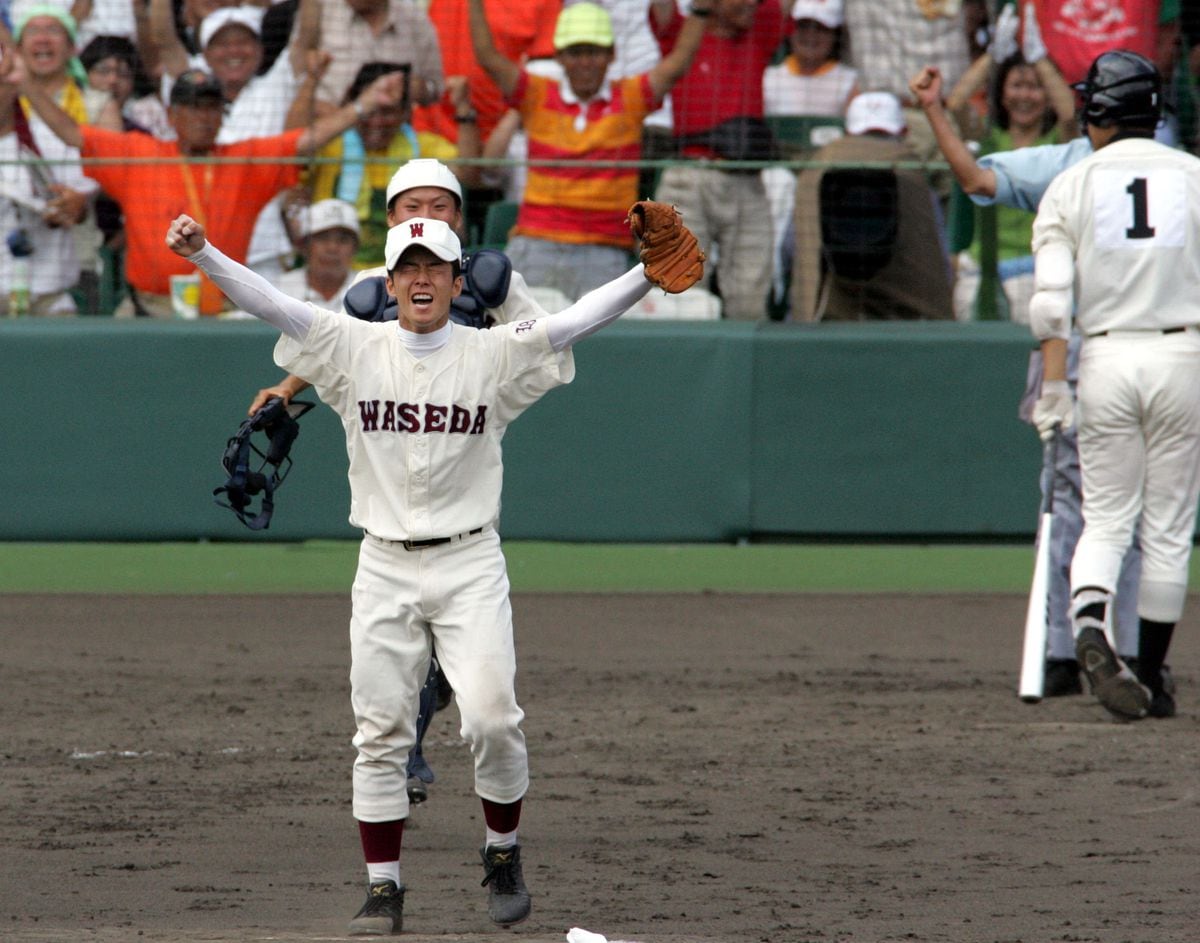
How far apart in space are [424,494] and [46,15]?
6444mm

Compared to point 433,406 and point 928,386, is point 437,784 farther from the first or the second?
point 928,386

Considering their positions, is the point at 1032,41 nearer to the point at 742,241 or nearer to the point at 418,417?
the point at 742,241

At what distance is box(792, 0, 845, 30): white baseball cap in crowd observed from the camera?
10047 mm

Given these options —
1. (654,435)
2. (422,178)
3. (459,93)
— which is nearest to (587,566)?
(654,435)

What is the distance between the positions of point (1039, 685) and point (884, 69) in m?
4.12

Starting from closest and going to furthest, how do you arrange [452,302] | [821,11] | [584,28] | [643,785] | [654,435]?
[452,302], [643,785], [584,28], [654,435], [821,11]

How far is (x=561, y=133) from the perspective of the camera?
9.78m

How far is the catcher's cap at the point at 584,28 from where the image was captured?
9.59 metres

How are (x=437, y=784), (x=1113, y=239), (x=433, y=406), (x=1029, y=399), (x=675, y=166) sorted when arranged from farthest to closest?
(x=675, y=166)
(x=1029, y=399)
(x=1113, y=239)
(x=437, y=784)
(x=433, y=406)

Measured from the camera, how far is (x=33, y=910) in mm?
4586

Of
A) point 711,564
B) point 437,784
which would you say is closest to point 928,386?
point 711,564

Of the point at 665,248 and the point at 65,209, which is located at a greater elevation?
the point at 65,209

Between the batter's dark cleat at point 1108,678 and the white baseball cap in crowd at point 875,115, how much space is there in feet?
12.8

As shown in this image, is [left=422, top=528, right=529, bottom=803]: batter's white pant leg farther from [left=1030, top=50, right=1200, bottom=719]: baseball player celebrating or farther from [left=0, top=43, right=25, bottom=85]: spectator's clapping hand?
[left=0, top=43, right=25, bottom=85]: spectator's clapping hand
